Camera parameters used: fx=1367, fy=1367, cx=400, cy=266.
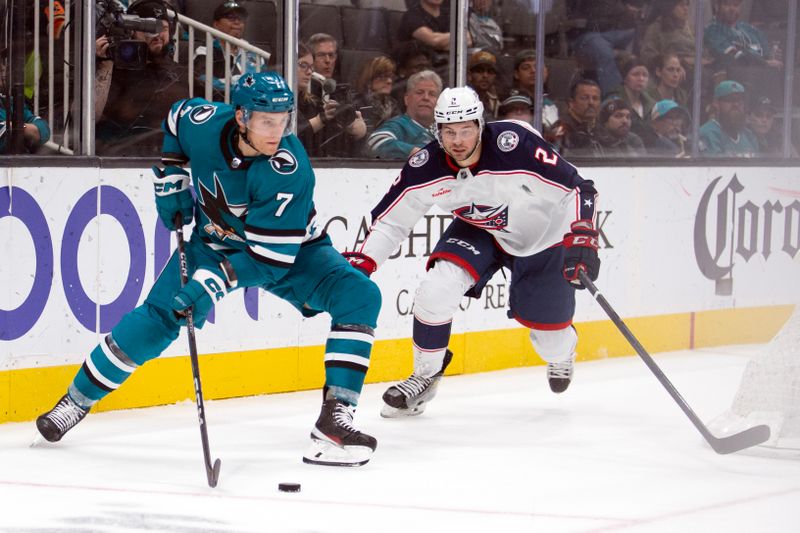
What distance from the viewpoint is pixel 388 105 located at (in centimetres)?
550

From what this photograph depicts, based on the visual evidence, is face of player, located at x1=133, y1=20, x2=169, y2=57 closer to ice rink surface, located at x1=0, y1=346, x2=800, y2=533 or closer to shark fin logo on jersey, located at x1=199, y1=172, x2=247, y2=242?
shark fin logo on jersey, located at x1=199, y1=172, x2=247, y2=242

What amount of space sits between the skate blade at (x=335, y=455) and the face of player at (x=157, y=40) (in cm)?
163

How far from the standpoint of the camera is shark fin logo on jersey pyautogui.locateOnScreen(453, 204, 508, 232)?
4.46 metres

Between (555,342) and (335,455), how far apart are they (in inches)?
50.7

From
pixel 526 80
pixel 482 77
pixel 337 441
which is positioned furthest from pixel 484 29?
pixel 337 441

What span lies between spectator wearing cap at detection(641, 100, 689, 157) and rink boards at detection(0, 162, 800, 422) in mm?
155

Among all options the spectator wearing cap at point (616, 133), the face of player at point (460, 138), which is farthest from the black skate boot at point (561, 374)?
the spectator wearing cap at point (616, 133)

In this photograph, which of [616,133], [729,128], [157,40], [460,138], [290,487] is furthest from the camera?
[729,128]

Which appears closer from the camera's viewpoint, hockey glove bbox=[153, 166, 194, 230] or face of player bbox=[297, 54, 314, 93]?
hockey glove bbox=[153, 166, 194, 230]

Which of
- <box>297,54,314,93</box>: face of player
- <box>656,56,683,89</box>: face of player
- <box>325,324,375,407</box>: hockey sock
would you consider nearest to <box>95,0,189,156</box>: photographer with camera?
<box>297,54,314,93</box>: face of player

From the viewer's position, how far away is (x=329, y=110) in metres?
5.28

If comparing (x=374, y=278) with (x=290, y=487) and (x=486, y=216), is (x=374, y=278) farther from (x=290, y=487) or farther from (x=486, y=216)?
(x=290, y=487)

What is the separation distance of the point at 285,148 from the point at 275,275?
0.35 metres

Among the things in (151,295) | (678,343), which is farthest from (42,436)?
(678,343)
